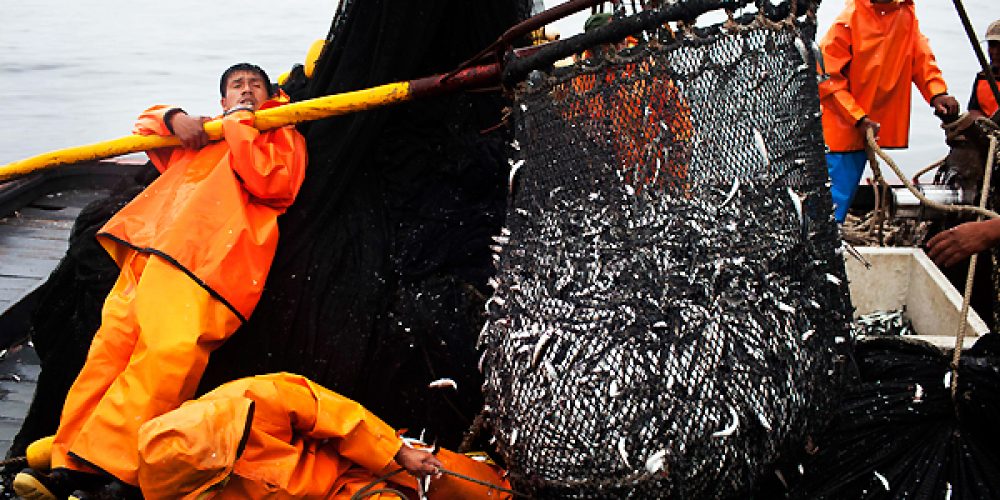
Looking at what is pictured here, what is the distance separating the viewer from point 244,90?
3209 mm

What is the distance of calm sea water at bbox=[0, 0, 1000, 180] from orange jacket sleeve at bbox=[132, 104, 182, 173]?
15.8 feet

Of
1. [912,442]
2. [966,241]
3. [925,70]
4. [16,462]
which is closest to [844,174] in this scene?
→ [925,70]

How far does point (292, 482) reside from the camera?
7.93 ft

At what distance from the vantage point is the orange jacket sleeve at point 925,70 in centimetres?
528

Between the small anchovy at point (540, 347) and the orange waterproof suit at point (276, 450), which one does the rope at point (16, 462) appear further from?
the small anchovy at point (540, 347)

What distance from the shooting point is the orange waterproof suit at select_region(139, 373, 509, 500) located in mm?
2217

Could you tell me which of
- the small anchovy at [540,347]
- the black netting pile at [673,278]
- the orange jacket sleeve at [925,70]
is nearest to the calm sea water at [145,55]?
the orange jacket sleeve at [925,70]

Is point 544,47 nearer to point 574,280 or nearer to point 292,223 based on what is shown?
point 574,280

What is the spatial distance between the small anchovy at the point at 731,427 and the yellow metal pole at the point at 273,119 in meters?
1.22

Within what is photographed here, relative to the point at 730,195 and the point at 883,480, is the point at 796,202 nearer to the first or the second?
the point at 730,195

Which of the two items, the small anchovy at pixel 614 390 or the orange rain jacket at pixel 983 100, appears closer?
the small anchovy at pixel 614 390

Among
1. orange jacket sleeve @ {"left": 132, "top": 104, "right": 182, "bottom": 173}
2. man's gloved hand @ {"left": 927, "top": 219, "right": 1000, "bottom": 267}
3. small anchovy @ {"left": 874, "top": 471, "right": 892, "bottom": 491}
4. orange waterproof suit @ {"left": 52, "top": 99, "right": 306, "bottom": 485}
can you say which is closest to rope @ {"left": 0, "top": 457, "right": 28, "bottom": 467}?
orange waterproof suit @ {"left": 52, "top": 99, "right": 306, "bottom": 485}

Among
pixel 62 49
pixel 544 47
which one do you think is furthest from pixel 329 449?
pixel 62 49

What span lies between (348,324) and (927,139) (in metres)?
7.65
